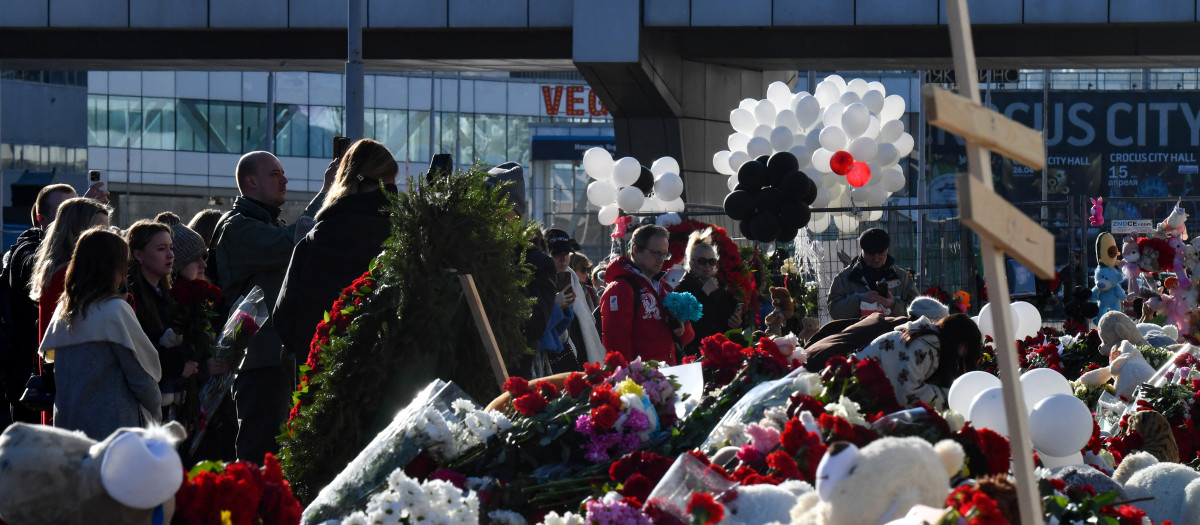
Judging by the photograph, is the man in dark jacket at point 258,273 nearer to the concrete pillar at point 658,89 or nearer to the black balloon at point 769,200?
the black balloon at point 769,200

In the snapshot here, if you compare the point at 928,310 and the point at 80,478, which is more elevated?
the point at 928,310

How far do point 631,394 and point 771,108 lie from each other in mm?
10630

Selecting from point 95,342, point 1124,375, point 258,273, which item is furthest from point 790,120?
point 95,342

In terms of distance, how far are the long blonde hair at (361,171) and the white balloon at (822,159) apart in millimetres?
8019

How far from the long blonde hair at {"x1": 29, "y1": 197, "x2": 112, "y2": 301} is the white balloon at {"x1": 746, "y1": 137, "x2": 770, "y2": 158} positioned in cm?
857

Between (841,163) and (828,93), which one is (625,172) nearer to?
(841,163)

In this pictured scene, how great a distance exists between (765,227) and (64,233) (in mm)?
6511

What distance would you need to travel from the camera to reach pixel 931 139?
52219mm

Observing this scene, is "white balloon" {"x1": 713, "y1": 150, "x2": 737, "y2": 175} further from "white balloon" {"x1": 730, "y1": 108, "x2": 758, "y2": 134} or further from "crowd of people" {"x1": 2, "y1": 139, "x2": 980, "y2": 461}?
"crowd of people" {"x1": 2, "y1": 139, "x2": 980, "y2": 461}

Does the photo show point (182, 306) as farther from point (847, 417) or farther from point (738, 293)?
point (738, 293)

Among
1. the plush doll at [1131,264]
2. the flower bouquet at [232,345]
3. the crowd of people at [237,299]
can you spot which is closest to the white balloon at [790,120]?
the plush doll at [1131,264]

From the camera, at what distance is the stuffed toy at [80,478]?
2900mm

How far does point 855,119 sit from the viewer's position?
13336 millimetres

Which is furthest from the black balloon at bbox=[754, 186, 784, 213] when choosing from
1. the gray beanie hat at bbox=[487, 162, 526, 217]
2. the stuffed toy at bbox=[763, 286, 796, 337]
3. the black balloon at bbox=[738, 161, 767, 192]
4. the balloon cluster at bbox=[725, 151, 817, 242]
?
the gray beanie hat at bbox=[487, 162, 526, 217]
